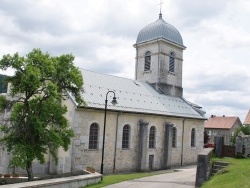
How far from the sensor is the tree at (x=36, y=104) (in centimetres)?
1719

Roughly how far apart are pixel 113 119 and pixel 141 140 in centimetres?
375

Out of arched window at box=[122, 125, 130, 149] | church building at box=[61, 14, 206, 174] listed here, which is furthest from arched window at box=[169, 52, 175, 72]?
arched window at box=[122, 125, 130, 149]

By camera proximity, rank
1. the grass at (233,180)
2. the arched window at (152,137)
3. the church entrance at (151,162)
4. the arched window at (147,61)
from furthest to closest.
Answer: the arched window at (147,61)
the arched window at (152,137)
the church entrance at (151,162)
the grass at (233,180)

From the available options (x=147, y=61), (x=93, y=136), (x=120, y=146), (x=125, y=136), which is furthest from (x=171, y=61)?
(x=93, y=136)

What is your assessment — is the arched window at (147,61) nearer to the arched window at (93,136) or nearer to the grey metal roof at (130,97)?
the grey metal roof at (130,97)

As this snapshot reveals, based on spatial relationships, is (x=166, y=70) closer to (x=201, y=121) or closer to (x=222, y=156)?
(x=201, y=121)

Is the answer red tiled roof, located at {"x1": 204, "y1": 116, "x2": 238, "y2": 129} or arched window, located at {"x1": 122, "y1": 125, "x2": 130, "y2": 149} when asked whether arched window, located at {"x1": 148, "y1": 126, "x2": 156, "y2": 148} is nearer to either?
arched window, located at {"x1": 122, "y1": 125, "x2": 130, "y2": 149}

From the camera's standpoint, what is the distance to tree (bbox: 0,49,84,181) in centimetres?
1719

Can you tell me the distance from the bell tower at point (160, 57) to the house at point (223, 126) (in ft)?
99.5

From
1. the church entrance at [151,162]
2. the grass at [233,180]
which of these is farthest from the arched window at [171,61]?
the grass at [233,180]

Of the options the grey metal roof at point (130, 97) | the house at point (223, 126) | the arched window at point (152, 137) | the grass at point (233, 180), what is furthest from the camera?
the house at point (223, 126)

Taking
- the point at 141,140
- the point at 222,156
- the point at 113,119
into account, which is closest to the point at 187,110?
the point at 141,140

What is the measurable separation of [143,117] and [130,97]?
2304mm

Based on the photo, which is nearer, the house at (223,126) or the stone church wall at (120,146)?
the stone church wall at (120,146)
